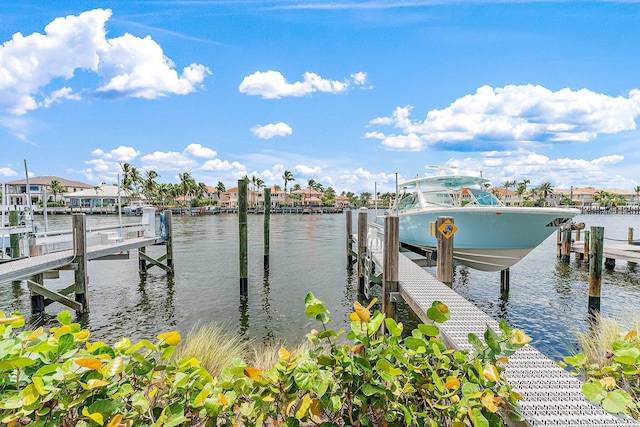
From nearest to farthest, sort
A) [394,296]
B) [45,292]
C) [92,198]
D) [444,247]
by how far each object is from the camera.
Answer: [444,247]
[394,296]
[45,292]
[92,198]

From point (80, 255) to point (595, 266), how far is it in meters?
14.0

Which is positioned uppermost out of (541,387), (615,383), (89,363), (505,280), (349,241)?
(89,363)

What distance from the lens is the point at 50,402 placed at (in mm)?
2326

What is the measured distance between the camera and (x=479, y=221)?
10.8m

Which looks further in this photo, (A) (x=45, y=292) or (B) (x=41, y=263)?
(A) (x=45, y=292)

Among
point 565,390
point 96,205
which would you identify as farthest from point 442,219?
point 96,205

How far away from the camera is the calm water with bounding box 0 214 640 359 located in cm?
952

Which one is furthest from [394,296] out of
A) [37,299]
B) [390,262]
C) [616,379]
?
[37,299]

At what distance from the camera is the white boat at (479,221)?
34.7ft

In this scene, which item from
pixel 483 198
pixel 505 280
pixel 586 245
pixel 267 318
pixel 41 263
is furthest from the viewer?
pixel 586 245

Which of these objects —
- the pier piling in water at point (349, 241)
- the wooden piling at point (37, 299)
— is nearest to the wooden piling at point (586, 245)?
the pier piling in water at point (349, 241)

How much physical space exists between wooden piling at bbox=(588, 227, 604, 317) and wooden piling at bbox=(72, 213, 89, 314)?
13371 mm

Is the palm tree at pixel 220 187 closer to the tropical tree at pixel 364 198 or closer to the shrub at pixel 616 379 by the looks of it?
the tropical tree at pixel 364 198

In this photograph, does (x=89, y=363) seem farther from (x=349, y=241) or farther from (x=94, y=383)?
(x=349, y=241)
